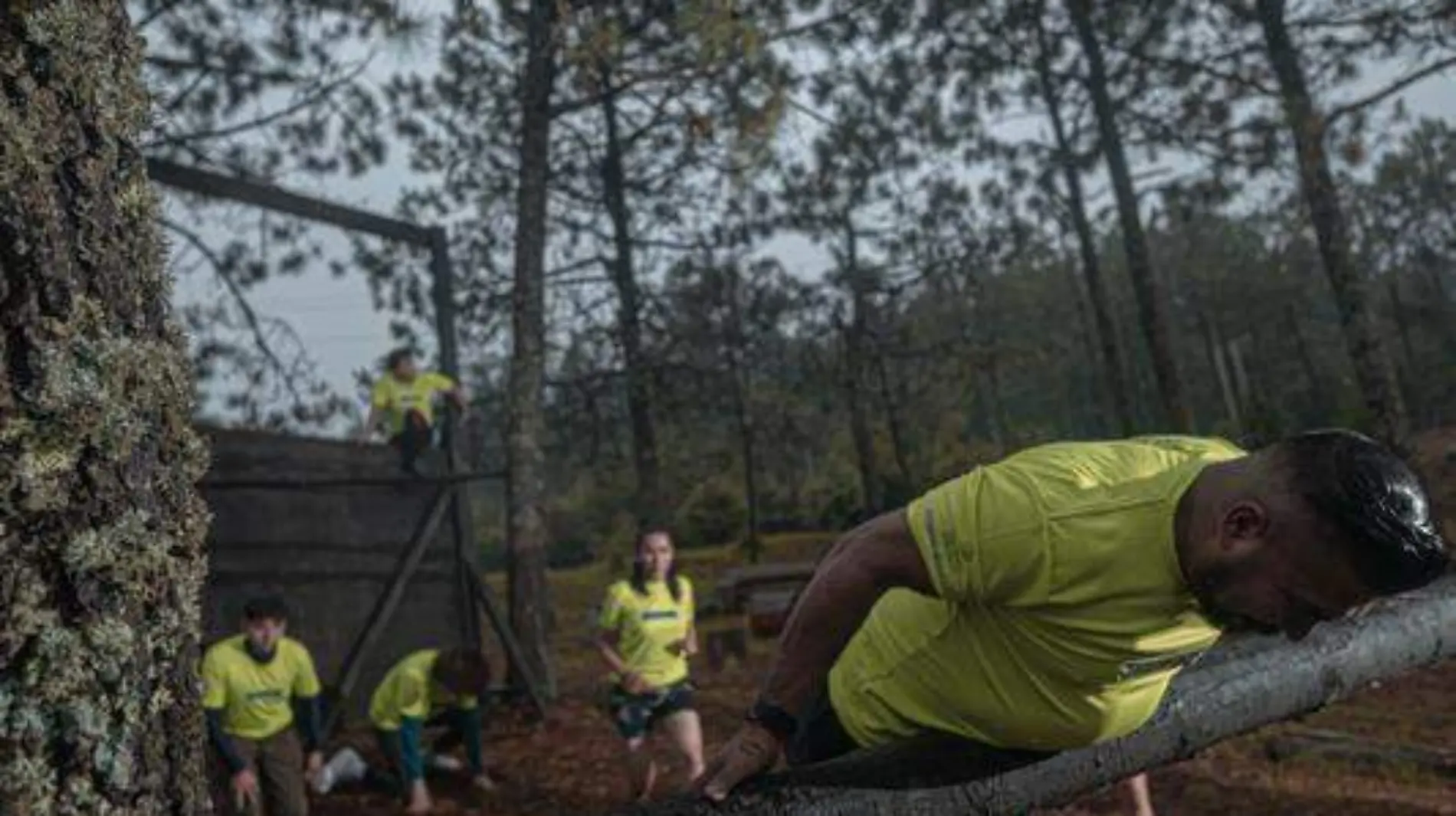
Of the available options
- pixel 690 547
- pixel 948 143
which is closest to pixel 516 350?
pixel 948 143

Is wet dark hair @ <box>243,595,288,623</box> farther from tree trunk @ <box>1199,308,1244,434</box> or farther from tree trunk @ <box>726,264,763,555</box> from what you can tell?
tree trunk @ <box>1199,308,1244,434</box>

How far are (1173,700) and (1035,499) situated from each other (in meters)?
0.51

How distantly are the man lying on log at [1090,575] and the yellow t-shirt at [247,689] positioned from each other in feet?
20.2

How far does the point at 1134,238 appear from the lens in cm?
1653

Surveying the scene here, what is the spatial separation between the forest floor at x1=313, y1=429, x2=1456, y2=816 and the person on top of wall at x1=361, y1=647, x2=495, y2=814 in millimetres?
188

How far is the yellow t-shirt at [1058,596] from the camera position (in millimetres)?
2076

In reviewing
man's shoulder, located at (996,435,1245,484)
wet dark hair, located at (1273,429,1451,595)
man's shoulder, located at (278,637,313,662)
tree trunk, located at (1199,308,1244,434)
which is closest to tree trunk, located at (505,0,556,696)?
man's shoulder, located at (278,637,313,662)

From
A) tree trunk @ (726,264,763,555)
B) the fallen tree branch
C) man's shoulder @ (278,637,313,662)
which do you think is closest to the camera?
the fallen tree branch

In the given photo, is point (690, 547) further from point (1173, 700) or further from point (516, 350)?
point (1173, 700)

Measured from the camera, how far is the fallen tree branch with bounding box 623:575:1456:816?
1.75m

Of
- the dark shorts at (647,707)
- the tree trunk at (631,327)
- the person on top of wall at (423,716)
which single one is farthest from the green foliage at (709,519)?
the dark shorts at (647,707)

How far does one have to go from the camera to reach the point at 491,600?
35.6ft

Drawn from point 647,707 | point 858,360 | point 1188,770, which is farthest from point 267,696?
point 858,360

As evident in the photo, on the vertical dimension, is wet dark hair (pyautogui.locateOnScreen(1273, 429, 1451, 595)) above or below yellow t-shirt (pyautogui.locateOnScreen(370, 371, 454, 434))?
below
